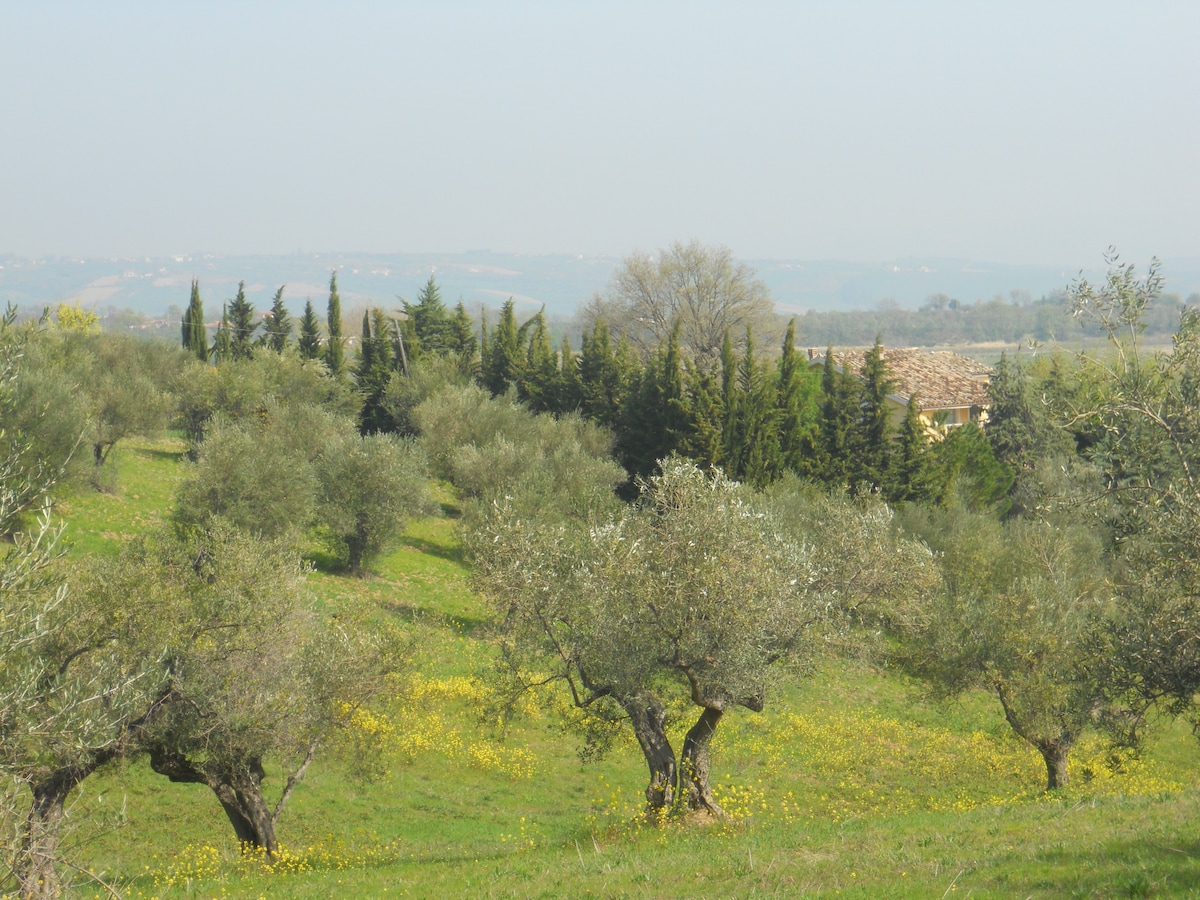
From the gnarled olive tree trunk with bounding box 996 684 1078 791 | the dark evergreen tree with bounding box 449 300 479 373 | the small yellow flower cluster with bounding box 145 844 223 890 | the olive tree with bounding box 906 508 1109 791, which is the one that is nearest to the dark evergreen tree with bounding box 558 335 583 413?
the dark evergreen tree with bounding box 449 300 479 373

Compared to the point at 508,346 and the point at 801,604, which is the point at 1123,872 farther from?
the point at 508,346

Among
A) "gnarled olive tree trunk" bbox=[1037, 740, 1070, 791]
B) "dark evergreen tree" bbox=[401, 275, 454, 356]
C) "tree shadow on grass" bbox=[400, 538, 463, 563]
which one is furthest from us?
"dark evergreen tree" bbox=[401, 275, 454, 356]

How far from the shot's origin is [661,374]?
187 ft

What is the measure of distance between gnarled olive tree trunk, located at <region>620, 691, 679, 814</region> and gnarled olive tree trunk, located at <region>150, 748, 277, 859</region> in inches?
283

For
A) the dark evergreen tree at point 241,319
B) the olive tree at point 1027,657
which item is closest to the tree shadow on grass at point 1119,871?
the olive tree at point 1027,657

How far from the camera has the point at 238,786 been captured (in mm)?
17953

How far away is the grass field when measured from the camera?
1257 cm

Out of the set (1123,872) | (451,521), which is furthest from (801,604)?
(451,521)

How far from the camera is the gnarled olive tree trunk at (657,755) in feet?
57.1

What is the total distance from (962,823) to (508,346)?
5700cm

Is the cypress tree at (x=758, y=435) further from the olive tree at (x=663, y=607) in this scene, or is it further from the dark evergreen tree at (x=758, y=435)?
the olive tree at (x=663, y=607)

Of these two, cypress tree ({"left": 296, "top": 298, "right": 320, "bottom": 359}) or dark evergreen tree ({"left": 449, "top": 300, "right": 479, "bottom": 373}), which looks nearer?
cypress tree ({"left": 296, "top": 298, "right": 320, "bottom": 359})

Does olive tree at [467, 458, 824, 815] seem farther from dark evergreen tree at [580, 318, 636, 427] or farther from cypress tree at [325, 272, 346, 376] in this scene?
cypress tree at [325, 272, 346, 376]

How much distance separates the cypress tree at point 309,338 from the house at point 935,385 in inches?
1494
